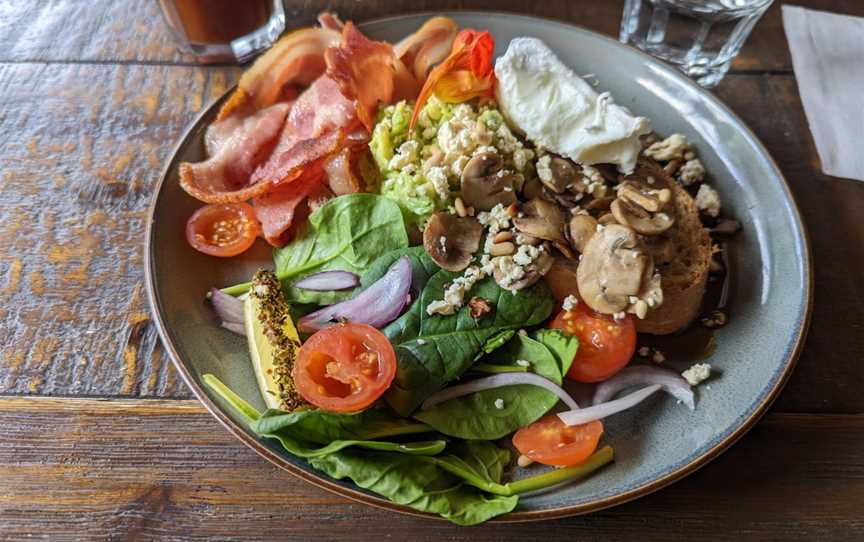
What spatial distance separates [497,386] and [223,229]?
103cm

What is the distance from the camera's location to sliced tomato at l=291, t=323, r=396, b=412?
1633mm

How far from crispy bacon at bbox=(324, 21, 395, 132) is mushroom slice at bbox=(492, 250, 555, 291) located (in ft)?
2.16

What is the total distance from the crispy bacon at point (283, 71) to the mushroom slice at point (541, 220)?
3.26 ft

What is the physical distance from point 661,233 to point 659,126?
608 mm

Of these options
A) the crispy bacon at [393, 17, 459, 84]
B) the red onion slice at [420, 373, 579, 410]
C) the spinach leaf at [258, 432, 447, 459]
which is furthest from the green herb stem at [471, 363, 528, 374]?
the crispy bacon at [393, 17, 459, 84]

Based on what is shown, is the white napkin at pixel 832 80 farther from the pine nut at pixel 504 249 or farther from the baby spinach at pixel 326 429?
the baby spinach at pixel 326 429

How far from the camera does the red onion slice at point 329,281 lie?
200 centimetres

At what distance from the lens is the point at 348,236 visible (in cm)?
206

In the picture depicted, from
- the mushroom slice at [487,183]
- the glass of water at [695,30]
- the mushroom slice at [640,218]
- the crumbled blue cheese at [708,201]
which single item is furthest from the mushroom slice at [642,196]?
the glass of water at [695,30]

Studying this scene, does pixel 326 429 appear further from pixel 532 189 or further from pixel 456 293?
pixel 532 189

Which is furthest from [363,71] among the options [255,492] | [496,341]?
[255,492]

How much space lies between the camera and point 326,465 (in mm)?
1586

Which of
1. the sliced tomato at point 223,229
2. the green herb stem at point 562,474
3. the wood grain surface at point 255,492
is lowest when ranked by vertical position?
the wood grain surface at point 255,492

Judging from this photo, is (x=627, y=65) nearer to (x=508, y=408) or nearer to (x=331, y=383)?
(x=508, y=408)
